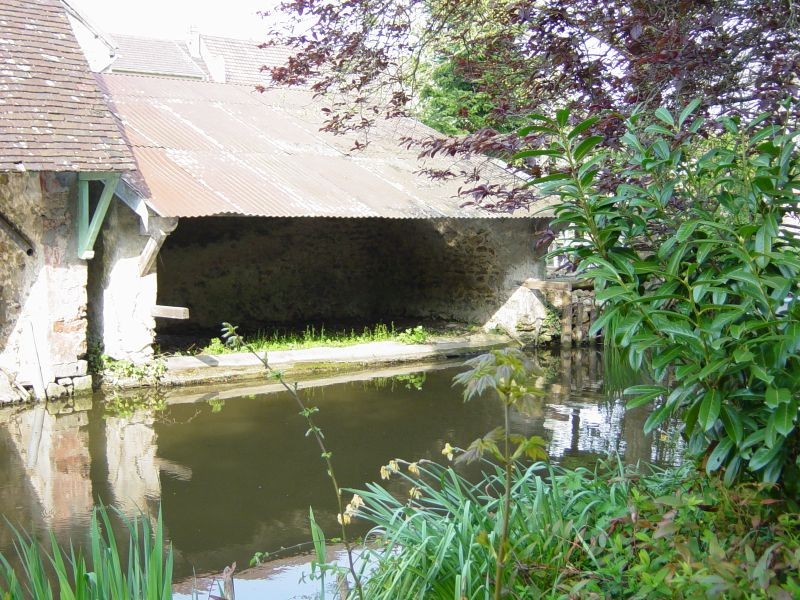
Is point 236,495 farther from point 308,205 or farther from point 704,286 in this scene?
point 308,205

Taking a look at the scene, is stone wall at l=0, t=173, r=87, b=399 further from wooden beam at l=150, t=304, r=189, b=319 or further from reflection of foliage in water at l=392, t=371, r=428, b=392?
reflection of foliage in water at l=392, t=371, r=428, b=392

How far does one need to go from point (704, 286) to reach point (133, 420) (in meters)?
6.67

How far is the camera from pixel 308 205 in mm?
10625

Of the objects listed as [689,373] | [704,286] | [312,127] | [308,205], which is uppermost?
[312,127]

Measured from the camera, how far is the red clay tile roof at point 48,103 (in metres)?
8.38

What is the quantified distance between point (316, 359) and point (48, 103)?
14.4 ft

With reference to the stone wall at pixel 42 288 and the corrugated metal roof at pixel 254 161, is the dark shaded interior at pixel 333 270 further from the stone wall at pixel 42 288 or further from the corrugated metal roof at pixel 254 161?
the stone wall at pixel 42 288

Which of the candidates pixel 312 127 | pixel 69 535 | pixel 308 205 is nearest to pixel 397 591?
pixel 69 535

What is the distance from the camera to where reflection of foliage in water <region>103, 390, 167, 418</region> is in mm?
8620

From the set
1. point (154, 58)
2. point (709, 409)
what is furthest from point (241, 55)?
point (709, 409)

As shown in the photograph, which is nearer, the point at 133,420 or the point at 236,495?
the point at 236,495

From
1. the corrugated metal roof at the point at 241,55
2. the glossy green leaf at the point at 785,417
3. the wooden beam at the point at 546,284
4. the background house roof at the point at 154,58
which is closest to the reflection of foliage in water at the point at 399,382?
the wooden beam at the point at 546,284

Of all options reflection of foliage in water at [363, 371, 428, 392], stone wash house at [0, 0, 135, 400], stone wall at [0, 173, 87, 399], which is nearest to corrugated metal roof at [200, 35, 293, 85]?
stone wash house at [0, 0, 135, 400]

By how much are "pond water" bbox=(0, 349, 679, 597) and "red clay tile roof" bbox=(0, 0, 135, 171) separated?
2.59 metres
